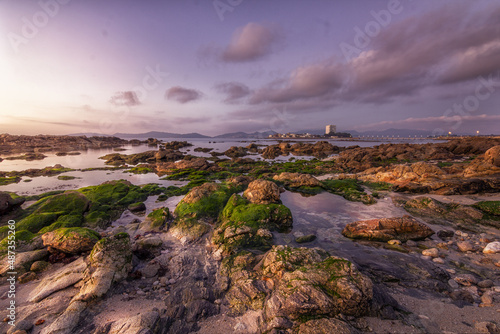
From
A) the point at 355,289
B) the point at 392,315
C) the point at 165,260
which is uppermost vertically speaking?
the point at 355,289

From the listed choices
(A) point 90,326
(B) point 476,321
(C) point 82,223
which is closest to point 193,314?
(A) point 90,326

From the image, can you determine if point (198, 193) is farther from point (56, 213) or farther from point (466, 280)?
point (466, 280)

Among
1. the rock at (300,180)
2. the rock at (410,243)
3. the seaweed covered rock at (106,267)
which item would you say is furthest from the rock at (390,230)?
the seaweed covered rock at (106,267)

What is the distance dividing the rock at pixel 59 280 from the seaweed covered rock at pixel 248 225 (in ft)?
15.2

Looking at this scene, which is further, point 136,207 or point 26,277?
point 136,207

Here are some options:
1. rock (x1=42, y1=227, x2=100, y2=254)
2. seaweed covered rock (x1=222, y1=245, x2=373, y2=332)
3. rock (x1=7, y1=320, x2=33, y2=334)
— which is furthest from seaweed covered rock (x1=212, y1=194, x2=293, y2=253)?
rock (x1=7, y1=320, x2=33, y2=334)

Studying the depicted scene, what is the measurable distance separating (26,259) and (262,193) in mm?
10625

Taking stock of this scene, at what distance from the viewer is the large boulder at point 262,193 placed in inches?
497

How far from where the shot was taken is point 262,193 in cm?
1289

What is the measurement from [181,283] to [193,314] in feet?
4.85

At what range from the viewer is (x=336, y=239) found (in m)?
8.86

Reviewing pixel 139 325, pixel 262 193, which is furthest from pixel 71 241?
pixel 262 193

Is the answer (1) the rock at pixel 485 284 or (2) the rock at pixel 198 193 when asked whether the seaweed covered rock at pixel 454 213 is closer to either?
(1) the rock at pixel 485 284

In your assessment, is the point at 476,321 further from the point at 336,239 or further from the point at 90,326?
the point at 90,326
